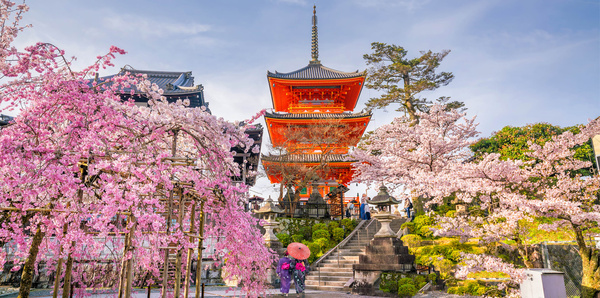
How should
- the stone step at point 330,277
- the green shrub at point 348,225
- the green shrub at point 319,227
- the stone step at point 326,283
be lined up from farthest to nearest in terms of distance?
the green shrub at point 348,225 → the green shrub at point 319,227 → the stone step at point 330,277 → the stone step at point 326,283

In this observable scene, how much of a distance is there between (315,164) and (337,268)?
1124 centimetres

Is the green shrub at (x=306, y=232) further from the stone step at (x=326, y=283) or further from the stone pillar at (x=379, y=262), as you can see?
the stone pillar at (x=379, y=262)

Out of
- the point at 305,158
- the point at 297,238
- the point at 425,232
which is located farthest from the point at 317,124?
the point at 425,232

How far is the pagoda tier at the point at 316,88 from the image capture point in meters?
26.9

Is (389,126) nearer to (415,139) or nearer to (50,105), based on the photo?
(415,139)

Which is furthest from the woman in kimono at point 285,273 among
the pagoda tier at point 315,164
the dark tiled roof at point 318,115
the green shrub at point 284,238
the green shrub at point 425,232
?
the dark tiled roof at point 318,115

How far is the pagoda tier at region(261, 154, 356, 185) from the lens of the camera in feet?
73.6

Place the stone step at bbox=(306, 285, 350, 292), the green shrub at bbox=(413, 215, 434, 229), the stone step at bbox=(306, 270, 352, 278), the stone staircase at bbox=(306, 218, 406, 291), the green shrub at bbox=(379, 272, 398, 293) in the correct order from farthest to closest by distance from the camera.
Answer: the green shrub at bbox=(413, 215, 434, 229), the stone step at bbox=(306, 270, 352, 278), the stone staircase at bbox=(306, 218, 406, 291), the stone step at bbox=(306, 285, 350, 292), the green shrub at bbox=(379, 272, 398, 293)

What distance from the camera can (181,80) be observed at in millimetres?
29359

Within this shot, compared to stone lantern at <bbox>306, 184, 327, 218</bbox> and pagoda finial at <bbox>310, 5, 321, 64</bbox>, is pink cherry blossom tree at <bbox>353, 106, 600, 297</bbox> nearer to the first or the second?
stone lantern at <bbox>306, 184, 327, 218</bbox>

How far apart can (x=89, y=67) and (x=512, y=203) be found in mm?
10624

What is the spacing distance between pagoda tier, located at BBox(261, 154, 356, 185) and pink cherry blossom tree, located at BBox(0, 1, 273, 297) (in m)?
15.7

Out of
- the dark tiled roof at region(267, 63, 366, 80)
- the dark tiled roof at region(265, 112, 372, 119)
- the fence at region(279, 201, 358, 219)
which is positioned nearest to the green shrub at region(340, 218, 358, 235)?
the fence at region(279, 201, 358, 219)

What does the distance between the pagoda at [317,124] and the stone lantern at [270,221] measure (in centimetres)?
516
